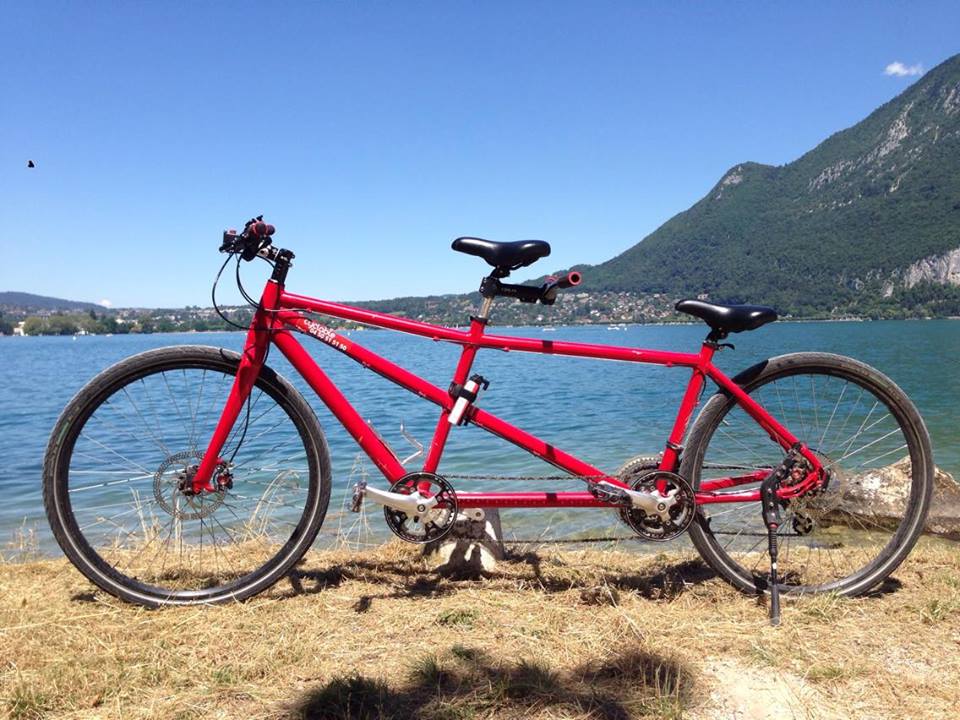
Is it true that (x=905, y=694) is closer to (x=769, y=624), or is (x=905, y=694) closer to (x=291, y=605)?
(x=769, y=624)

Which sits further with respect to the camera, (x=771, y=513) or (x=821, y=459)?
(x=821, y=459)

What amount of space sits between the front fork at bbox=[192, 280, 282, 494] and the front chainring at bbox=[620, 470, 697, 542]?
195cm

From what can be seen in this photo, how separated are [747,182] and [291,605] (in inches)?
8519

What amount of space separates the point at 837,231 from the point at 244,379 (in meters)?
162

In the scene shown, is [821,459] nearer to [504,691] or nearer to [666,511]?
[666,511]

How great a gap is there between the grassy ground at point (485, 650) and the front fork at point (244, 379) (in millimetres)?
641

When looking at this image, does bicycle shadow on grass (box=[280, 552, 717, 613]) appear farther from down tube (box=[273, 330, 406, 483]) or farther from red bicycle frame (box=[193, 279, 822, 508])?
down tube (box=[273, 330, 406, 483])

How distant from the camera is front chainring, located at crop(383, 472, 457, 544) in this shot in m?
3.13

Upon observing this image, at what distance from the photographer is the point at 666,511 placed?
3.22 meters

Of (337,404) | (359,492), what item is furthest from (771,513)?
(337,404)

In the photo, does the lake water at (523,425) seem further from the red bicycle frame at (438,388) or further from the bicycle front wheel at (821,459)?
the bicycle front wheel at (821,459)

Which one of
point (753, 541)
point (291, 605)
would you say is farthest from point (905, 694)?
point (753, 541)

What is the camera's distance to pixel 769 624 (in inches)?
115

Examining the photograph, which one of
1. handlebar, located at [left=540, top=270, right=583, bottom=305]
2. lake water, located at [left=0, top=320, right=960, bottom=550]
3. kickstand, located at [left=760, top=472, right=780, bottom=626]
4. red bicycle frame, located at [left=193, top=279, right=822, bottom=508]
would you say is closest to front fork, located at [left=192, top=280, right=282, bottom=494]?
red bicycle frame, located at [left=193, top=279, right=822, bottom=508]
